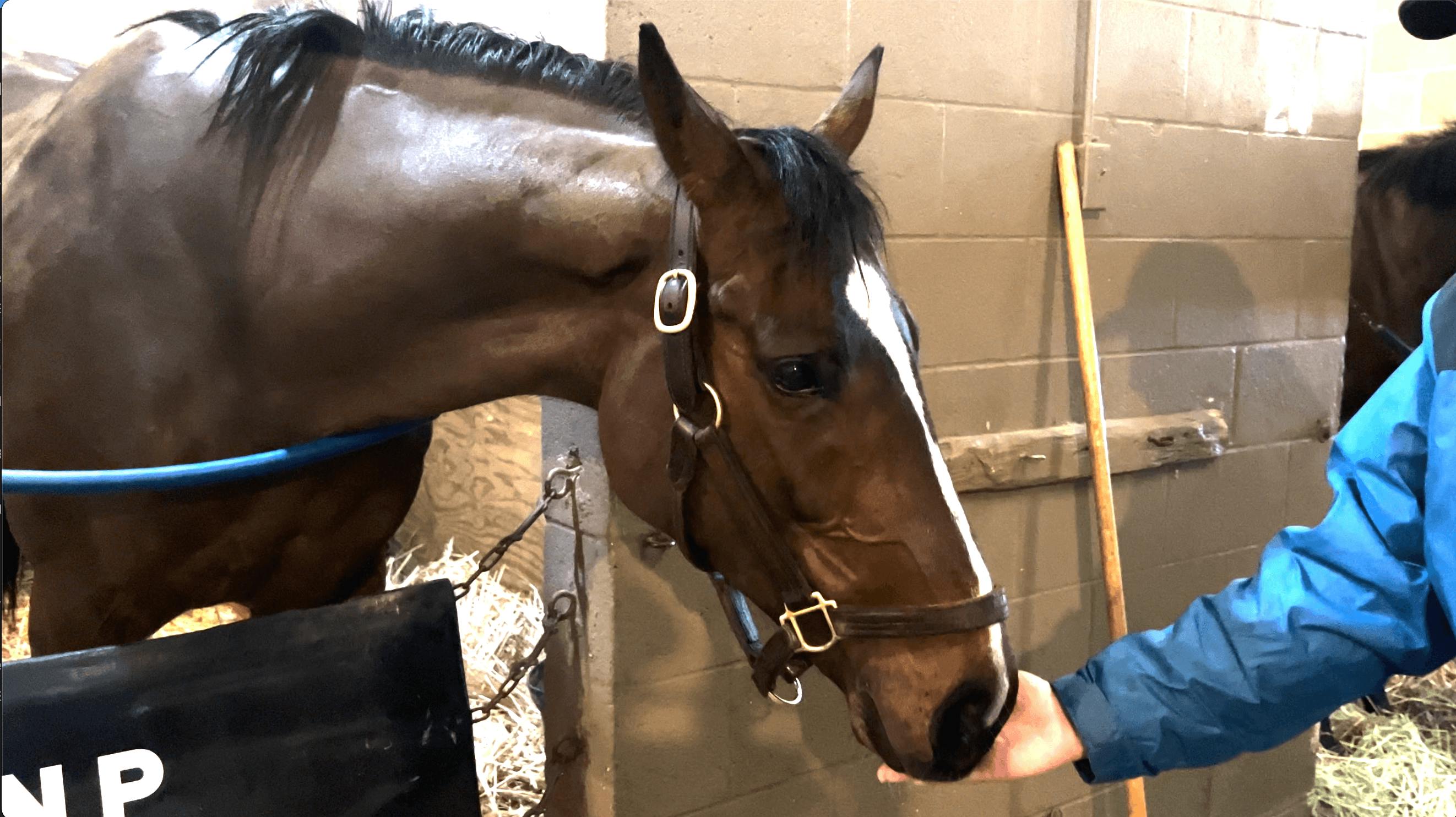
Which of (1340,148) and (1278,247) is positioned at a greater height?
(1340,148)

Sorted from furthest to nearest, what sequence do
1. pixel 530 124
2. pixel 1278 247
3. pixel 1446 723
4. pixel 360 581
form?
pixel 1446 723
pixel 1278 247
pixel 360 581
pixel 530 124

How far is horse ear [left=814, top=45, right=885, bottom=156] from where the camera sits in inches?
47.2

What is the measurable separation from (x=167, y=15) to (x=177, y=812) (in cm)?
97

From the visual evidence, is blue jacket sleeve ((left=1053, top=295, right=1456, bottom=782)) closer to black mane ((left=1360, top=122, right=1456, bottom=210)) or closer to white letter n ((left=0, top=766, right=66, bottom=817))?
white letter n ((left=0, top=766, right=66, bottom=817))

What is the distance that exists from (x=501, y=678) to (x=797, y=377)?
4.82 feet

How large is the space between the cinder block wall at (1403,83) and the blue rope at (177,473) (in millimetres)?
4469

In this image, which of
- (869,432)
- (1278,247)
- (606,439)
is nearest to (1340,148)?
(1278,247)

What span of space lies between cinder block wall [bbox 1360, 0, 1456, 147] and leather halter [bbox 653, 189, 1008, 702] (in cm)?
416

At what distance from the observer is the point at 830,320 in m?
0.94

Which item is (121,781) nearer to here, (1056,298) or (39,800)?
(39,800)

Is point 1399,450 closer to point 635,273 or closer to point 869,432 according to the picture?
point 869,432

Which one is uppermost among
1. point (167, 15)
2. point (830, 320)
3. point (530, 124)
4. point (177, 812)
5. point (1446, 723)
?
point (167, 15)

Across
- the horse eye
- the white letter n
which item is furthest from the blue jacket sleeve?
the white letter n

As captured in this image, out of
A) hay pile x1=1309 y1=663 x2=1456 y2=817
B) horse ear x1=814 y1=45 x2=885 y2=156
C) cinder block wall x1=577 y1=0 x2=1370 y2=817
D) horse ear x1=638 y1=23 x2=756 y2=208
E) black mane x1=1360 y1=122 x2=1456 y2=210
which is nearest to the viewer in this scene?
horse ear x1=638 y1=23 x2=756 y2=208
